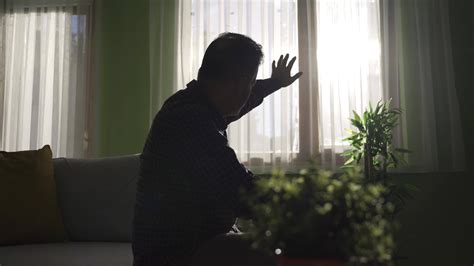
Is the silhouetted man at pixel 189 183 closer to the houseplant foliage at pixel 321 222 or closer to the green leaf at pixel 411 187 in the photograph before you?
the houseplant foliage at pixel 321 222

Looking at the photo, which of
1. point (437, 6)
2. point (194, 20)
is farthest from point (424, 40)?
point (194, 20)

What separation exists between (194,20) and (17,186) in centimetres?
165

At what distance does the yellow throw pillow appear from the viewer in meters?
2.25

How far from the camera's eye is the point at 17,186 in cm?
231

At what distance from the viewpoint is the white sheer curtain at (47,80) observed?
3.29 meters

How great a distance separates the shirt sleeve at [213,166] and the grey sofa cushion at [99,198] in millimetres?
1184

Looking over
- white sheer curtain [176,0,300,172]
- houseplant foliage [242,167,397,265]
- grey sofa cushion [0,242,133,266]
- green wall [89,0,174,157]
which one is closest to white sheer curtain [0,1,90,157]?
green wall [89,0,174,157]

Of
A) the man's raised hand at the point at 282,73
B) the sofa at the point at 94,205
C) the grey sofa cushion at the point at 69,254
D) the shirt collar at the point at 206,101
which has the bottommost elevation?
the grey sofa cushion at the point at 69,254

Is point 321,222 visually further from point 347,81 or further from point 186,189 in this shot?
point 347,81

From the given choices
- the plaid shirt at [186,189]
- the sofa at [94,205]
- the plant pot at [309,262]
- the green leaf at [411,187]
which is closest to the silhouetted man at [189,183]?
the plaid shirt at [186,189]

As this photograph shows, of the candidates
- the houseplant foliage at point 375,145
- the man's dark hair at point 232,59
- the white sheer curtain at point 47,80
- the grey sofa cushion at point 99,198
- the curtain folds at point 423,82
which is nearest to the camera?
the man's dark hair at point 232,59

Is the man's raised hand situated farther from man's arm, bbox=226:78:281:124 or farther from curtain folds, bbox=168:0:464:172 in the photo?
curtain folds, bbox=168:0:464:172

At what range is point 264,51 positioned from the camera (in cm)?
311

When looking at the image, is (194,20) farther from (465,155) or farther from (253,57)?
(465,155)
